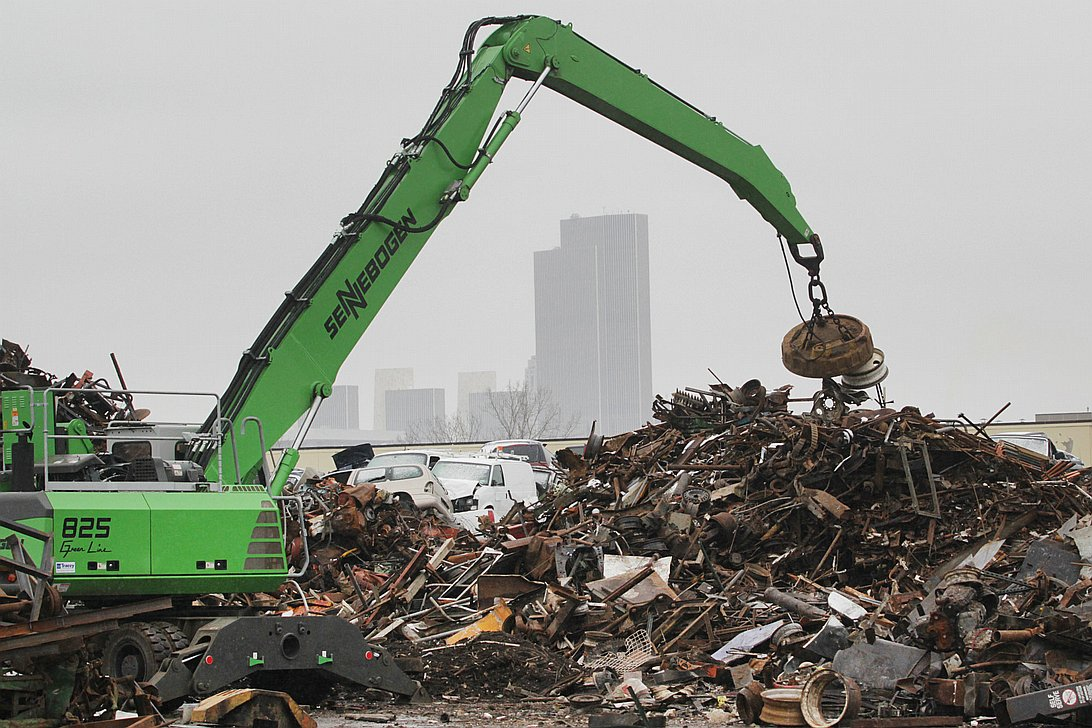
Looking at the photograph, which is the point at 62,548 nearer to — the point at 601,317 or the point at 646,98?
the point at 646,98

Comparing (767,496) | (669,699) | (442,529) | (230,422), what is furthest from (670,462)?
(230,422)

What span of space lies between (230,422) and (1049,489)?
407 inches

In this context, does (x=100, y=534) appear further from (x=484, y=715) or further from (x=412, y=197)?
(x=412, y=197)

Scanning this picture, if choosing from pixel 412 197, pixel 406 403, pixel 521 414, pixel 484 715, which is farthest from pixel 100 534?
pixel 406 403

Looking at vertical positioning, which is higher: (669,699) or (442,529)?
(442,529)

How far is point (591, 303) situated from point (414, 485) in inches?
6259

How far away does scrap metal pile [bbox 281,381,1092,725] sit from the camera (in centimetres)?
1127

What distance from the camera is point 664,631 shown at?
13.8 m

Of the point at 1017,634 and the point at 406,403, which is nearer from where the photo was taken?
the point at 1017,634

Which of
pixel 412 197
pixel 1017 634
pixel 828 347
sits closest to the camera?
pixel 1017 634

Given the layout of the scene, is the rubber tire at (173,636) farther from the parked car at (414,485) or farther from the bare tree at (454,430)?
the bare tree at (454,430)

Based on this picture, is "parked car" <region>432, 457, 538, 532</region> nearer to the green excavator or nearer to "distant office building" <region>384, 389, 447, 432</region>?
the green excavator

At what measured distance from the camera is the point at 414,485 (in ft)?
79.0

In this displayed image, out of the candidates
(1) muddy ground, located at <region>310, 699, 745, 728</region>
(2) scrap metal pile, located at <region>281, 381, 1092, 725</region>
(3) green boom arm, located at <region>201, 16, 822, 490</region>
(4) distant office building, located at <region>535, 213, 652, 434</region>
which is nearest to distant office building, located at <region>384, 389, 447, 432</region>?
(4) distant office building, located at <region>535, 213, 652, 434</region>
